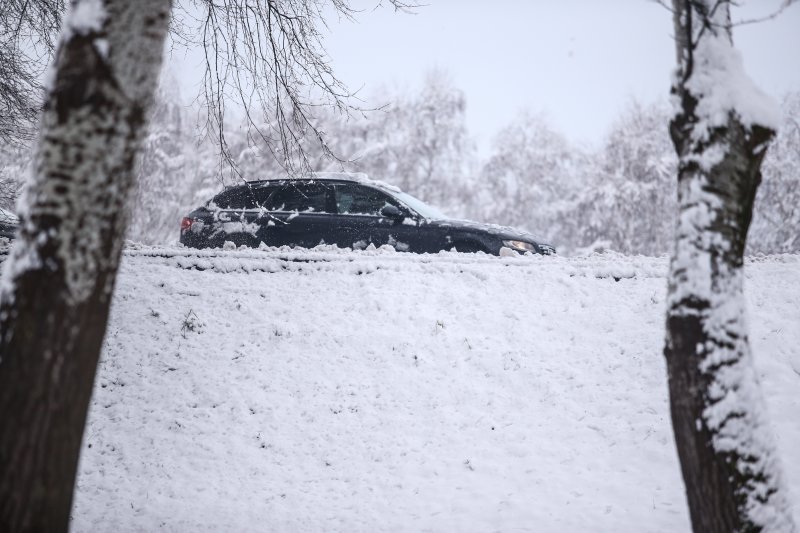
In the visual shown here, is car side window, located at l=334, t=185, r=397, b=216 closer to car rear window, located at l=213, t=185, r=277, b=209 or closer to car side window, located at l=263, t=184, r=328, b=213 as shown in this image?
car side window, located at l=263, t=184, r=328, b=213

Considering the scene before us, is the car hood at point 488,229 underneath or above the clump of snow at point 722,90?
underneath

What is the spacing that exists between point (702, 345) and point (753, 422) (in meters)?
0.42

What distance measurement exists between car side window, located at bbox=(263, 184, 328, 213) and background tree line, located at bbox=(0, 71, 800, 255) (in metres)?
14.3

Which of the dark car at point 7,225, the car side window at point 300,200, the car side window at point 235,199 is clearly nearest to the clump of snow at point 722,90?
the car side window at point 300,200

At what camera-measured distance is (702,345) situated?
8.06 ft

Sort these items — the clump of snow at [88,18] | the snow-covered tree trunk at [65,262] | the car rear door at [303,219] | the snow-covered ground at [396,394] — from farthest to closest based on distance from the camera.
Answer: the car rear door at [303,219]
the snow-covered ground at [396,394]
the clump of snow at [88,18]
the snow-covered tree trunk at [65,262]

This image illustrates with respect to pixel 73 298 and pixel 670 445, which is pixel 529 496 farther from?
pixel 73 298

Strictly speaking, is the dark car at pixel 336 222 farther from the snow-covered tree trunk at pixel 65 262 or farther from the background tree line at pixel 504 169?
the background tree line at pixel 504 169

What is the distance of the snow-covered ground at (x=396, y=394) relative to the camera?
166 inches

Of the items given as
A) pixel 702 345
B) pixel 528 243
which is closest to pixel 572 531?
pixel 702 345

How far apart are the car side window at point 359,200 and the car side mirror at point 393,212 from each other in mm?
Result: 250

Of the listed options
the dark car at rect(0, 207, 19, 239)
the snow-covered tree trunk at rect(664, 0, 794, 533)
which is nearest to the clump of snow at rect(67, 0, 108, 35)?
the snow-covered tree trunk at rect(664, 0, 794, 533)

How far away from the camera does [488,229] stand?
779 centimetres

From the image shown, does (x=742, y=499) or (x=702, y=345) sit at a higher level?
(x=702, y=345)
